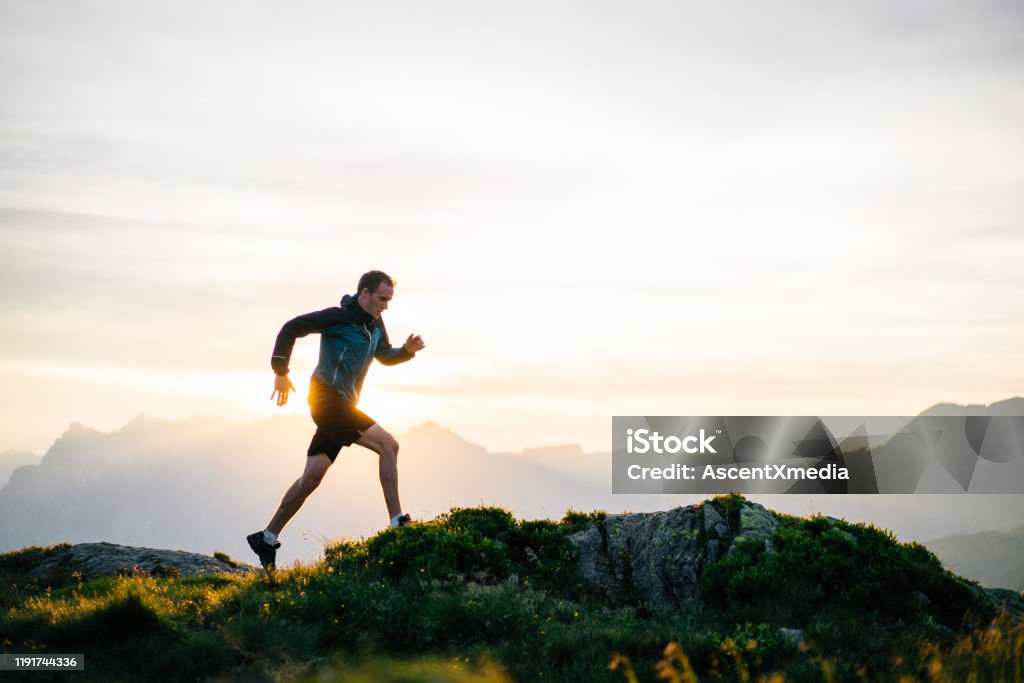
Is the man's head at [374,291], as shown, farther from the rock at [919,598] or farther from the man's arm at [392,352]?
the rock at [919,598]

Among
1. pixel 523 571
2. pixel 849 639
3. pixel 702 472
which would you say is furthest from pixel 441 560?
pixel 702 472

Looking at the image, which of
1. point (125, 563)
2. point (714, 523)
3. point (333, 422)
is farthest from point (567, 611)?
point (125, 563)

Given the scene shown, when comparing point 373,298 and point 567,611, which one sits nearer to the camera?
point 567,611

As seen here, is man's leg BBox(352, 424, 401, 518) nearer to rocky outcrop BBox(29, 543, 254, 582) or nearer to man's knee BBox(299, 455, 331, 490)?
man's knee BBox(299, 455, 331, 490)

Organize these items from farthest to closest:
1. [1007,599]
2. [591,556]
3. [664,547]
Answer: [591,556]
[664,547]
[1007,599]

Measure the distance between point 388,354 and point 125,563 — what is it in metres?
6.52

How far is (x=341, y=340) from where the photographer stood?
12.6m

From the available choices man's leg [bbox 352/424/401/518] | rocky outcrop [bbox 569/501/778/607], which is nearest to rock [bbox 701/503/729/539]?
rocky outcrop [bbox 569/501/778/607]

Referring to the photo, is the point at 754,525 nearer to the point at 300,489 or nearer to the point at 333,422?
the point at 333,422

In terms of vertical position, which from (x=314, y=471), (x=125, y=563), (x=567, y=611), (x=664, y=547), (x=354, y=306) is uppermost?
(x=354, y=306)

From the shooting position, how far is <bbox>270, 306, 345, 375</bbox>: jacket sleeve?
1205 centimetres

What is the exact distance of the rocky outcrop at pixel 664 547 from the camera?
11.0 meters

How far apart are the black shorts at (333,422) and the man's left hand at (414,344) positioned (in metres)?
1.51

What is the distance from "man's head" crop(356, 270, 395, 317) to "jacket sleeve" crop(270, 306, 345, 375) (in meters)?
0.41
